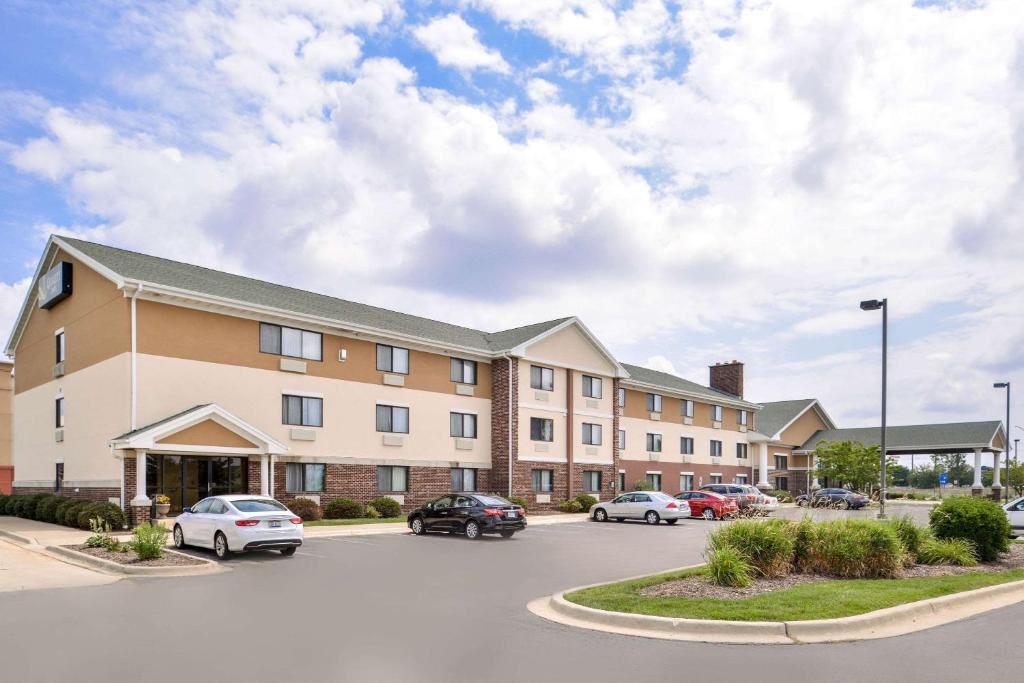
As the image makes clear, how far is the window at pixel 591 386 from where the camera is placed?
43406 millimetres

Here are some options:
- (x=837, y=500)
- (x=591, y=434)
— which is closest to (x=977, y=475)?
(x=591, y=434)

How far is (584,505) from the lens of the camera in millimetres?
39719

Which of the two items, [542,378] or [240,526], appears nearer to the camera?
[240,526]

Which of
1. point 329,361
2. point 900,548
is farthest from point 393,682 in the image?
point 329,361

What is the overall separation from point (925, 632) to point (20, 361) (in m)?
38.0

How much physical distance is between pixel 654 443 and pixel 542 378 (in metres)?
12.7

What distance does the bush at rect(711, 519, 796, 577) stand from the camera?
44.2 ft

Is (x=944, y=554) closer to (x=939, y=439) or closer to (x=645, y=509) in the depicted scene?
(x=645, y=509)

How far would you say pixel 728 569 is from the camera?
41.3 feet

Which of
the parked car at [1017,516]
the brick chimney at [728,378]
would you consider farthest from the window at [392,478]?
the brick chimney at [728,378]

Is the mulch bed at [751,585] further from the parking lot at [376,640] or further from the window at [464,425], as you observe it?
the window at [464,425]

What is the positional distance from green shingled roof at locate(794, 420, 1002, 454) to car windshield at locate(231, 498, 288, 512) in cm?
5361

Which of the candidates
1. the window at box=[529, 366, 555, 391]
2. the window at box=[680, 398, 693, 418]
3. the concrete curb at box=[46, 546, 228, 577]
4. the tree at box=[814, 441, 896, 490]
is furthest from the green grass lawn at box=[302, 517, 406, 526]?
the tree at box=[814, 441, 896, 490]

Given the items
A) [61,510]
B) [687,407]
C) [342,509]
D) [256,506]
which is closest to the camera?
[256,506]
